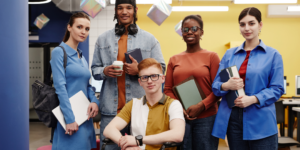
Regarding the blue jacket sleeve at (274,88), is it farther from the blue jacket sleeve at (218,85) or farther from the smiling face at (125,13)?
the smiling face at (125,13)

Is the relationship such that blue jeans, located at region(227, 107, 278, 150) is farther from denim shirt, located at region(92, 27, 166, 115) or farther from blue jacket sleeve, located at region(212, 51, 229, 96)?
denim shirt, located at region(92, 27, 166, 115)

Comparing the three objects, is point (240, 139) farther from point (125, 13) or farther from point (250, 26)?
point (125, 13)

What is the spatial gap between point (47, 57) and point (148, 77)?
6071 millimetres

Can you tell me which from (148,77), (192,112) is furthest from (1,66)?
(192,112)

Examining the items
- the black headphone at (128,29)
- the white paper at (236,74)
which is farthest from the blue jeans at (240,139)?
the black headphone at (128,29)

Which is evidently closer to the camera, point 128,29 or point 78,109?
point 78,109

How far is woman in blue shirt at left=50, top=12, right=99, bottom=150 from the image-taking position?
5.49ft

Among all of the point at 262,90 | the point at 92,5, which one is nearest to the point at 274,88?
the point at 262,90

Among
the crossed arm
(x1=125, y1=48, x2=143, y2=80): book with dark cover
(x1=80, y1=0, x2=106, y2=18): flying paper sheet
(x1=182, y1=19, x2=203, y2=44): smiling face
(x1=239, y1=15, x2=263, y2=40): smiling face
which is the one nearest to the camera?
the crossed arm

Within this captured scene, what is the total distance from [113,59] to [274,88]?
3.97 feet

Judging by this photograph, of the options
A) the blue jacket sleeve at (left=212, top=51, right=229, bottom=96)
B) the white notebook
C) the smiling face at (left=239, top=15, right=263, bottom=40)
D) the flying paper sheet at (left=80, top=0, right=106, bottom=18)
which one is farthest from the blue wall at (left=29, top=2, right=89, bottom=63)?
the smiling face at (left=239, top=15, right=263, bottom=40)

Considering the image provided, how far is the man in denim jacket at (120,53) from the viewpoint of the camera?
1.79 m

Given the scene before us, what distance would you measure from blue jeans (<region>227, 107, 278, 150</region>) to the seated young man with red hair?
413 millimetres

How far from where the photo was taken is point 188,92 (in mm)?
1744
